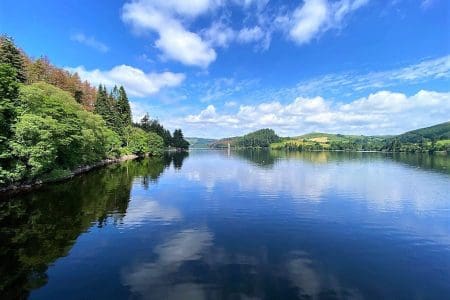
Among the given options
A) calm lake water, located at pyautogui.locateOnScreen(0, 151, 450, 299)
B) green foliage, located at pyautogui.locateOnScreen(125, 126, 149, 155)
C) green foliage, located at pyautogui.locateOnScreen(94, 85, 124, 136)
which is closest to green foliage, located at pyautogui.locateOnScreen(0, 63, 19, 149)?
calm lake water, located at pyautogui.locateOnScreen(0, 151, 450, 299)

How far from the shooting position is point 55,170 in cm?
5581

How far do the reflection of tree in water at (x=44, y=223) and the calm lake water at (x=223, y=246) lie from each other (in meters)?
0.10

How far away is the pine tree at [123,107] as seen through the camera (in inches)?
5773

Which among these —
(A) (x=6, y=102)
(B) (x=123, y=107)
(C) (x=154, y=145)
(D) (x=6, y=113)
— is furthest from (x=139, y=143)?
(A) (x=6, y=102)

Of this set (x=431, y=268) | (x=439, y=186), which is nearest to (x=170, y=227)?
(x=431, y=268)

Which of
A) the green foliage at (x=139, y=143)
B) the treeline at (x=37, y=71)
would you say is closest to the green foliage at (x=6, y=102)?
the treeline at (x=37, y=71)

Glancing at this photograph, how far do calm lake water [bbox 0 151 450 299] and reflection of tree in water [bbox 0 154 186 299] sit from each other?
3.9 inches

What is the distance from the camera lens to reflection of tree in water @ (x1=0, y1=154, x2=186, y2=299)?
19.1 meters

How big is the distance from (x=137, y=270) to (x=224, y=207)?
1961cm

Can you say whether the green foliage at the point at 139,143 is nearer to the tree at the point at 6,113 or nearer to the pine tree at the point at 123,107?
the pine tree at the point at 123,107

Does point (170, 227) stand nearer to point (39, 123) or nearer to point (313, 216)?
point (313, 216)

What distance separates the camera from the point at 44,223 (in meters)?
30.0

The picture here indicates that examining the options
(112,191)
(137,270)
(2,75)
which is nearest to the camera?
(137,270)

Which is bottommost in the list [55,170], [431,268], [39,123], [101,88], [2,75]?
[431,268]
